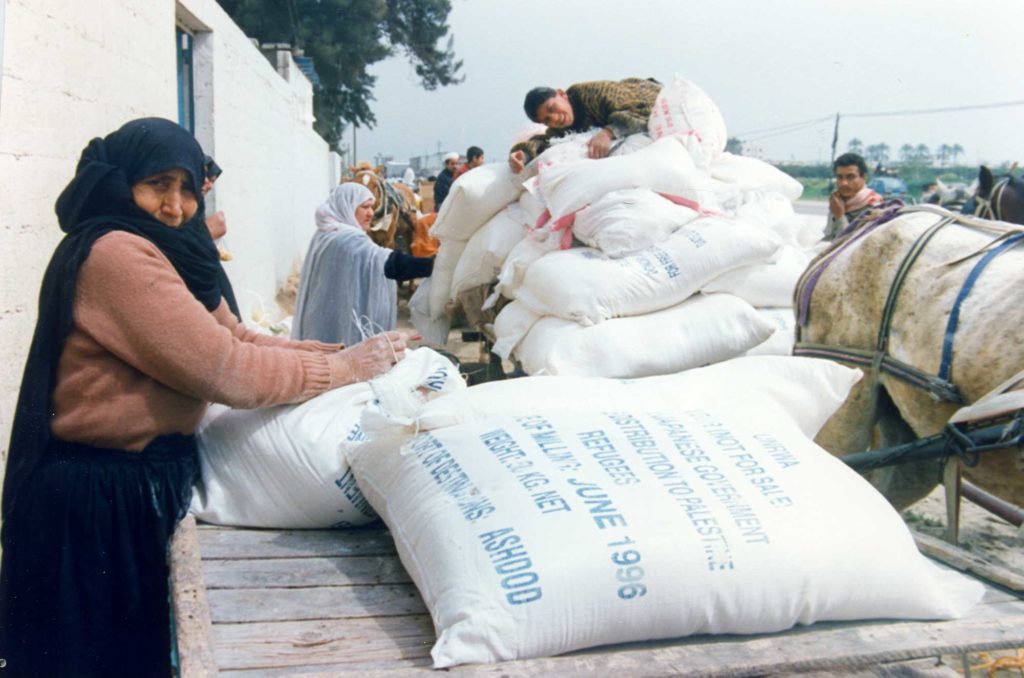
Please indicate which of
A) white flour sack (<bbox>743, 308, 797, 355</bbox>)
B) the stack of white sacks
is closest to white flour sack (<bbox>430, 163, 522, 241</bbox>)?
the stack of white sacks

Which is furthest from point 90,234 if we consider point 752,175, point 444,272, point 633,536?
point 752,175

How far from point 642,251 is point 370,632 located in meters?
2.02

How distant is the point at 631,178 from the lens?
340cm

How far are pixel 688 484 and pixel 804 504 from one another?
0.71 ft

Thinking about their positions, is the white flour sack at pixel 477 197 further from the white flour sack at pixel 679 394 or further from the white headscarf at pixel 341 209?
the white flour sack at pixel 679 394

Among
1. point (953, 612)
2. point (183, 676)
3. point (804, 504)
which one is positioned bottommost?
point (953, 612)

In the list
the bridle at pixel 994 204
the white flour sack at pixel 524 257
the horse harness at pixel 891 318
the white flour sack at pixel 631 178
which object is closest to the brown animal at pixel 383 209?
the white flour sack at pixel 524 257

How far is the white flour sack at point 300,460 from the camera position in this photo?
76.7 inches

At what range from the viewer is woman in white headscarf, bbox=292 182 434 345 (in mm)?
4312

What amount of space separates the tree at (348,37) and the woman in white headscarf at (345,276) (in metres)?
18.7

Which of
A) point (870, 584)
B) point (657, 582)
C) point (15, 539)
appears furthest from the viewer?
point (15, 539)

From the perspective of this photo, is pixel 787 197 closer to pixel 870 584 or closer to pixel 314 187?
pixel 870 584

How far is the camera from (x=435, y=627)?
57.3 inches

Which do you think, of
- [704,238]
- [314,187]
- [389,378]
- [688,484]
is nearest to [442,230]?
[704,238]
